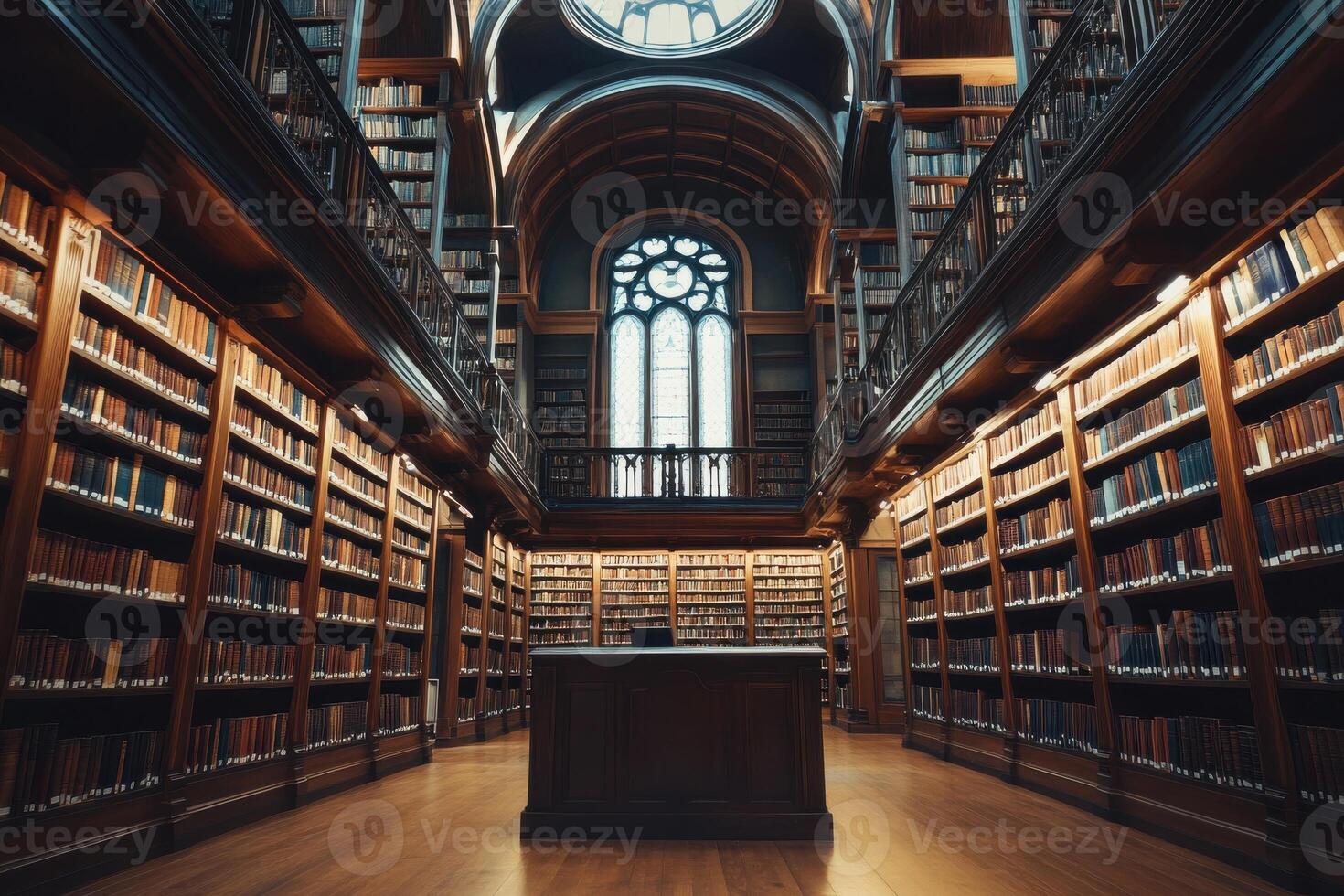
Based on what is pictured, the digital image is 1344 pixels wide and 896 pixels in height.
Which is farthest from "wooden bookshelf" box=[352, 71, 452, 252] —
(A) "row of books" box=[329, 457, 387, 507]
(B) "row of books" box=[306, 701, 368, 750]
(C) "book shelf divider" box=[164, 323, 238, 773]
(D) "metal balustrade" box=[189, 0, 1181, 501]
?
(B) "row of books" box=[306, 701, 368, 750]

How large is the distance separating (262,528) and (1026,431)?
13.9 ft

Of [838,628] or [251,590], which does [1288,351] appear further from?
[838,628]

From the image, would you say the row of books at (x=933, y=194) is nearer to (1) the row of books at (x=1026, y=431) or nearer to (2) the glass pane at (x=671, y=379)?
(1) the row of books at (x=1026, y=431)

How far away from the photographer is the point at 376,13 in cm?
751

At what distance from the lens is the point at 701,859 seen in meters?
3.30

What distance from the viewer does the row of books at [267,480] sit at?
408 centimetres

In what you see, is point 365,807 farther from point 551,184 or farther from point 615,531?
point 551,184

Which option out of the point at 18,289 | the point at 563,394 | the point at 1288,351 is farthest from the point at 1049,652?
the point at 563,394

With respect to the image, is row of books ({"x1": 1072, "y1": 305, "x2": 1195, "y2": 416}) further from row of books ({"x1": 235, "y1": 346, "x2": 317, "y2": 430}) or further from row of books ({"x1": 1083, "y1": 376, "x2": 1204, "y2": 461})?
row of books ({"x1": 235, "y1": 346, "x2": 317, "y2": 430})

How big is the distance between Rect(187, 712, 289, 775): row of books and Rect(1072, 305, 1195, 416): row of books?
435cm

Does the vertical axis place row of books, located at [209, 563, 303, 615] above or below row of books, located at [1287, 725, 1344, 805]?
above

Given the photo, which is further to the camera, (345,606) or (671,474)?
(671,474)

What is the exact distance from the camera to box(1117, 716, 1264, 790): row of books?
3229 mm

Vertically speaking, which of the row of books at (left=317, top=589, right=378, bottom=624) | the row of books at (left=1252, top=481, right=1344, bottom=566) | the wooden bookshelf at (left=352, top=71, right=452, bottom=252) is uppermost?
the wooden bookshelf at (left=352, top=71, right=452, bottom=252)
